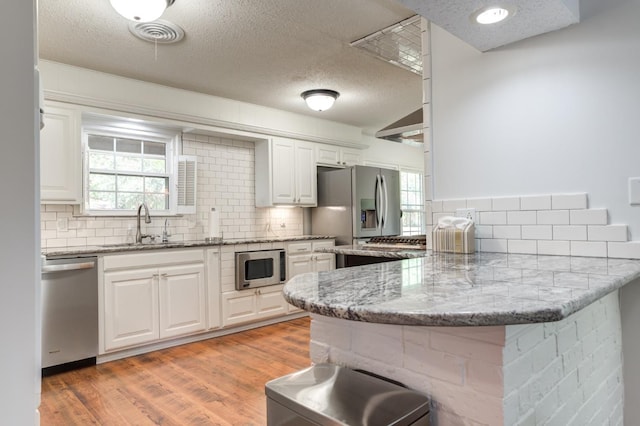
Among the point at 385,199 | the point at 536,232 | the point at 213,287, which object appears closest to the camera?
the point at 536,232

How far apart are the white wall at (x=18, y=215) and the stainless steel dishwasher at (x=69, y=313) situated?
Result: 2.17 meters

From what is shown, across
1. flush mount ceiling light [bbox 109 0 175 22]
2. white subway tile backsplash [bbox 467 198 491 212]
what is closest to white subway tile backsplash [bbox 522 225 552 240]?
white subway tile backsplash [bbox 467 198 491 212]

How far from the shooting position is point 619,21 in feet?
5.25

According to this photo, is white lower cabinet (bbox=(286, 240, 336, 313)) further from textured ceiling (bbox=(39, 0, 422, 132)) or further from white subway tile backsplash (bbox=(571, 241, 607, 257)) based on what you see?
white subway tile backsplash (bbox=(571, 241, 607, 257))

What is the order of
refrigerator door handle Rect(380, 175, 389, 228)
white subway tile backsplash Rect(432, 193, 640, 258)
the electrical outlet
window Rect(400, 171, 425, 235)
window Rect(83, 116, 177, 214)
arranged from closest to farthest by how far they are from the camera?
white subway tile backsplash Rect(432, 193, 640, 258) → the electrical outlet → window Rect(83, 116, 177, 214) → refrigerator door handle Rect(380, 175, 389, 228) → window Rect(400, 171, 425, 235)

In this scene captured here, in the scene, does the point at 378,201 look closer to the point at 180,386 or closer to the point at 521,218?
the point at 521,218

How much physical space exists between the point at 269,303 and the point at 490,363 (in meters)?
3.45

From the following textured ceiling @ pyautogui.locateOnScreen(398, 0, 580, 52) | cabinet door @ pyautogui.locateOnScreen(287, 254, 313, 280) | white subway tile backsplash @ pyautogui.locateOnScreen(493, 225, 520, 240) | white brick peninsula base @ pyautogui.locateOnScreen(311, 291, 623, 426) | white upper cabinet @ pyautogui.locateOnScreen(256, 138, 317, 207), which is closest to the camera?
white brick peninsula base @ pyautogui.locateOnScreen(311, 291, 623, 426)

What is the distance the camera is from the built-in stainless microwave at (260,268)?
3844 millimetres

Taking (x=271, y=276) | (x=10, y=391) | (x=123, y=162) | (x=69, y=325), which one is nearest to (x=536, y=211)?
(x=10, y=391)

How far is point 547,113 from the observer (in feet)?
5.84

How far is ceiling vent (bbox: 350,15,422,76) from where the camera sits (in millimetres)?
2636

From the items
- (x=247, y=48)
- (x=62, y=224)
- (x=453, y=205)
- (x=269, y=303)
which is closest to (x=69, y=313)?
(x=62, y=224)

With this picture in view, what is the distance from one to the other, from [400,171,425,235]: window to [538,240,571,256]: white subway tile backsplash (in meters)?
4.51
